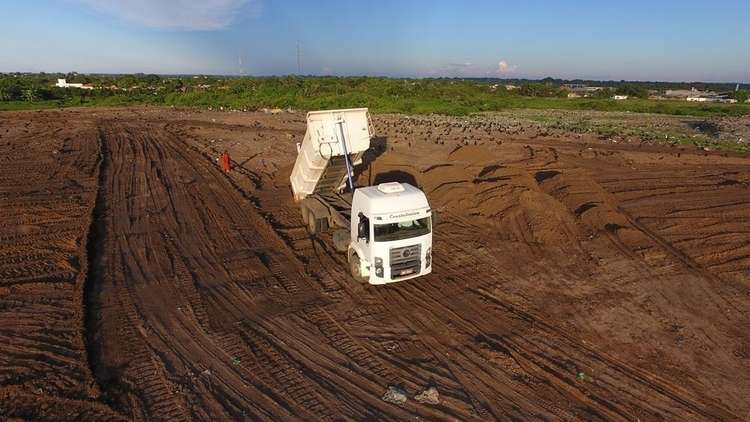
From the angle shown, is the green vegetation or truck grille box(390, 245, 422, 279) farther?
the green vegetation

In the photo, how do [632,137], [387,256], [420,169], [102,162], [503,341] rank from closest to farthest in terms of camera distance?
[503,341], [387,256], [420,169], [102,162], [632,137]

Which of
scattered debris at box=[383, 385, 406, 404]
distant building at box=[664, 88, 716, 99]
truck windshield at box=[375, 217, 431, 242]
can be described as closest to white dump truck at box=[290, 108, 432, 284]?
truck windshield at box=[375, 217, 431, 242]

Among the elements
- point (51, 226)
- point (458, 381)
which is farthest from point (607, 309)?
point (51, 226)

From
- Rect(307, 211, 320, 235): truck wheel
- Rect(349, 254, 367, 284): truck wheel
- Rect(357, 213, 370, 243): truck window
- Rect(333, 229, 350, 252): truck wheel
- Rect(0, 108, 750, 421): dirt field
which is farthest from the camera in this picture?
Rect(307, 211, 320, 235): truck wheel

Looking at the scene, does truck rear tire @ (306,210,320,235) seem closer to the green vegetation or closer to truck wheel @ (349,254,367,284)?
truck wheel @ (349,254,367,284)

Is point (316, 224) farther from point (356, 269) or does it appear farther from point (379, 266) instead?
point (379, 266)

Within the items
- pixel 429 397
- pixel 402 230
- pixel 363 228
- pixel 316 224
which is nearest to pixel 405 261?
pixel 402 230

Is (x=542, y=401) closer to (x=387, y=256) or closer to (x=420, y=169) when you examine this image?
(x=387, y=256)
